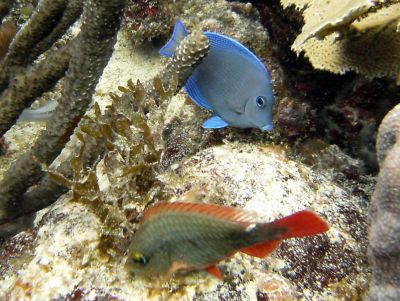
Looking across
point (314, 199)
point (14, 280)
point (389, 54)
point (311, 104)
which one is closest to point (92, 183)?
point (14, 280)

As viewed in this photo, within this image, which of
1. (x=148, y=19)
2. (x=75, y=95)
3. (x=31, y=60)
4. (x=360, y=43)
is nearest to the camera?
(x=75, y=95)

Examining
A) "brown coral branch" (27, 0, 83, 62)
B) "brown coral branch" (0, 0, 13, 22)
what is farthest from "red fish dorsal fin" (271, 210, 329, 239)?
"brown coral branch" (0, 0, 13, 22)

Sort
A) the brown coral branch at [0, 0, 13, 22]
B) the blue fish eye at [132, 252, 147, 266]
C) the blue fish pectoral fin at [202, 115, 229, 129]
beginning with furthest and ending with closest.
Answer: the blue fish pectoral fin at [202, 115, 229, 129]
the brown coral branch at [0, 0, 13, 22]
the blue fish eye at [132, 252, 147, 266]

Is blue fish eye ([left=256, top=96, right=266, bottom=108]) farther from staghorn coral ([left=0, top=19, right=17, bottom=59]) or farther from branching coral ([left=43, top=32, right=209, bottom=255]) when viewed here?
staghorn coral ([left=0, top=19, right=17, bottom=59])

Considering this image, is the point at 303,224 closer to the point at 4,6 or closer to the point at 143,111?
the point at 143,111

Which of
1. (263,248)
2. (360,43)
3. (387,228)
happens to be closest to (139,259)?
(263,248)

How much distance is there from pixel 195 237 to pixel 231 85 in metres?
1.22

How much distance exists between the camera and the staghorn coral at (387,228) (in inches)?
67.1

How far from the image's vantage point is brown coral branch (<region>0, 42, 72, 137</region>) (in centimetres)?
225

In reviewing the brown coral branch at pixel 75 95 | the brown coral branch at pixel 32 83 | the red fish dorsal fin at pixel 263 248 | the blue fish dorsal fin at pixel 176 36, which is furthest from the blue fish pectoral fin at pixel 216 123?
the red fish dorsal fin at pixel 263 248

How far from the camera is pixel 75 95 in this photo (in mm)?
2133

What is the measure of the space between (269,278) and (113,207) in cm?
93

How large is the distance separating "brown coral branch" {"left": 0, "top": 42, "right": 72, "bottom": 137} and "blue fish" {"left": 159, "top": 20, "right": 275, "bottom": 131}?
800 millimetres

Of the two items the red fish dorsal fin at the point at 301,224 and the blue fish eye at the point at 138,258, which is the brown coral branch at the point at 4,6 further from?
the red fish dorsal fin at the point at 301,224
